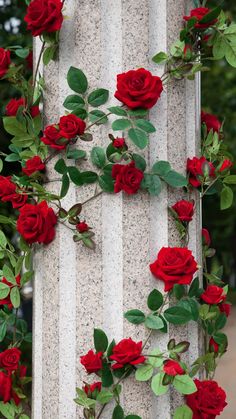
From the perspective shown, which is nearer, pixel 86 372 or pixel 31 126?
pixel 86 372

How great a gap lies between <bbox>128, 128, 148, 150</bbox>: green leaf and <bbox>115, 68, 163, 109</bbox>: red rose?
72 millimetres

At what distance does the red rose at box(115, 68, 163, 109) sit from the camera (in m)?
2.08

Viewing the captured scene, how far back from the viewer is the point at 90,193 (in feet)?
7.21

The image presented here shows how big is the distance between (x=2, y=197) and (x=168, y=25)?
2.38 feet

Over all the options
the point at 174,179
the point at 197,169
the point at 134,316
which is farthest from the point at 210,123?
the point at 134,316

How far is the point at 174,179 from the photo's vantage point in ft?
7.16

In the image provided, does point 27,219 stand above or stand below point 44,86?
below

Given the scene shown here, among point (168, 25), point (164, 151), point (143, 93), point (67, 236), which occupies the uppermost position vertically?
point (168, 25)

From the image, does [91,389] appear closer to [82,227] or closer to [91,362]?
[91,362]

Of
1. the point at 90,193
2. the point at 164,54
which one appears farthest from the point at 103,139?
the point at 164,54

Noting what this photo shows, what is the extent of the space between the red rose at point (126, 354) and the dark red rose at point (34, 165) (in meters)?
0.58

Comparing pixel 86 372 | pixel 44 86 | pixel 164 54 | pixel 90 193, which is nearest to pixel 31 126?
pixel 44 86

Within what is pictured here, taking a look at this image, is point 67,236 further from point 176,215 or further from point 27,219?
point 176,215

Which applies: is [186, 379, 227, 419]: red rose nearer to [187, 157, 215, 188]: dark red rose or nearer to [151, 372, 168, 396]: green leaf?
[151, 372, 168, 396]: green leaf
